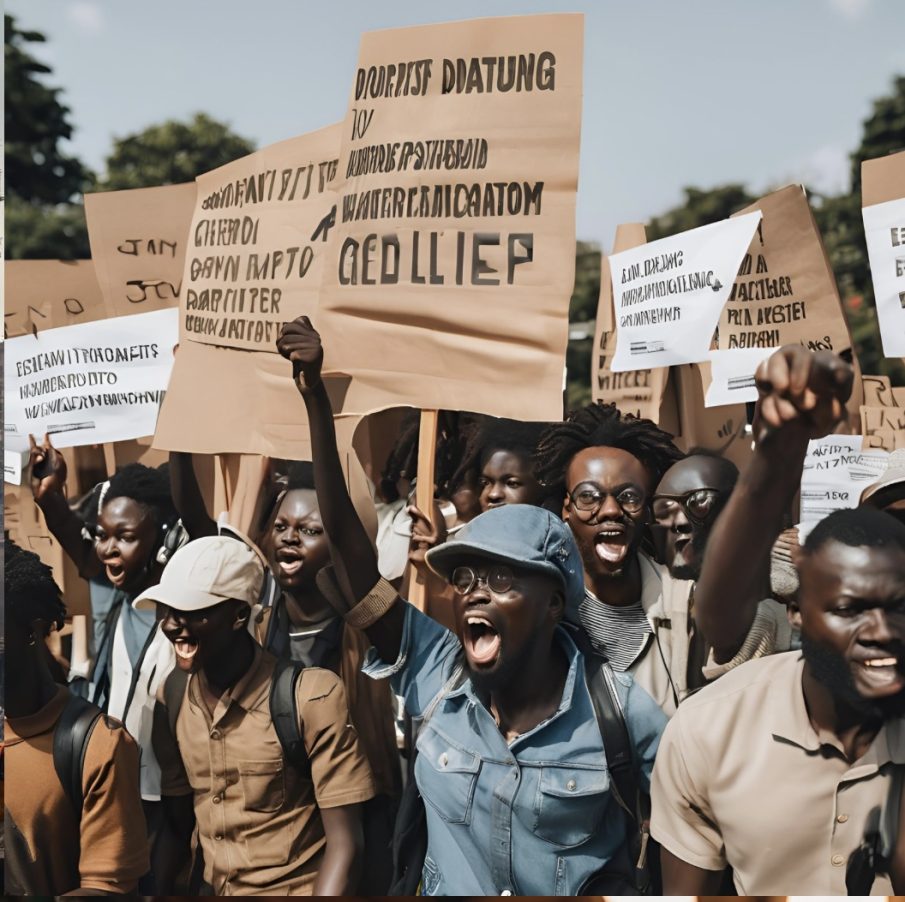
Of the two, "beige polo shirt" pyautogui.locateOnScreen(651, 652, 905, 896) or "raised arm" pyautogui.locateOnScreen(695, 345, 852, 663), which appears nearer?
"raised arm" pyautogui.locateOnScreen(695, 345, 852, 663)

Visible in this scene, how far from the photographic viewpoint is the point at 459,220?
4266 mm

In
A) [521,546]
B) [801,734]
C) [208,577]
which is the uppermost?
[521,546]

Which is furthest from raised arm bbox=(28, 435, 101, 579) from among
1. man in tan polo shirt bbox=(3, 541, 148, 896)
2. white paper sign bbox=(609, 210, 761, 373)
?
white paper sign bbox=(609, 210, 761, 373)

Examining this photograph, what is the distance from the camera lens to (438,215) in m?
4.30

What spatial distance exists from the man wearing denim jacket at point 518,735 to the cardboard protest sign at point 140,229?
2708 millimetres

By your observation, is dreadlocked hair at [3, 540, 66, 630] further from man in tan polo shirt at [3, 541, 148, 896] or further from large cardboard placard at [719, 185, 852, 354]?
large cardboard placard at [719, 185, 852, 354]

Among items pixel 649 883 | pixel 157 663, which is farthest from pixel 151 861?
pixel 649 883

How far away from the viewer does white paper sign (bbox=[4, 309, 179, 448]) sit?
5457mm

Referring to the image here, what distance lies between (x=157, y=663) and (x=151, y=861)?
64 cm

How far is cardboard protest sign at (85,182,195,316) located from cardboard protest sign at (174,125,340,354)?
2.22 feet

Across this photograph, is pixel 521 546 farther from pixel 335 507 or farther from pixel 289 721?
pixel 289 721

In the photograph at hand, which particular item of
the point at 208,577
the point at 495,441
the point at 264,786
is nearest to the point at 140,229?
the point at 495,441

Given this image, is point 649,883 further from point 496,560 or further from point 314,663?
point 314,663

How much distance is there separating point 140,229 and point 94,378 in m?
0.61
